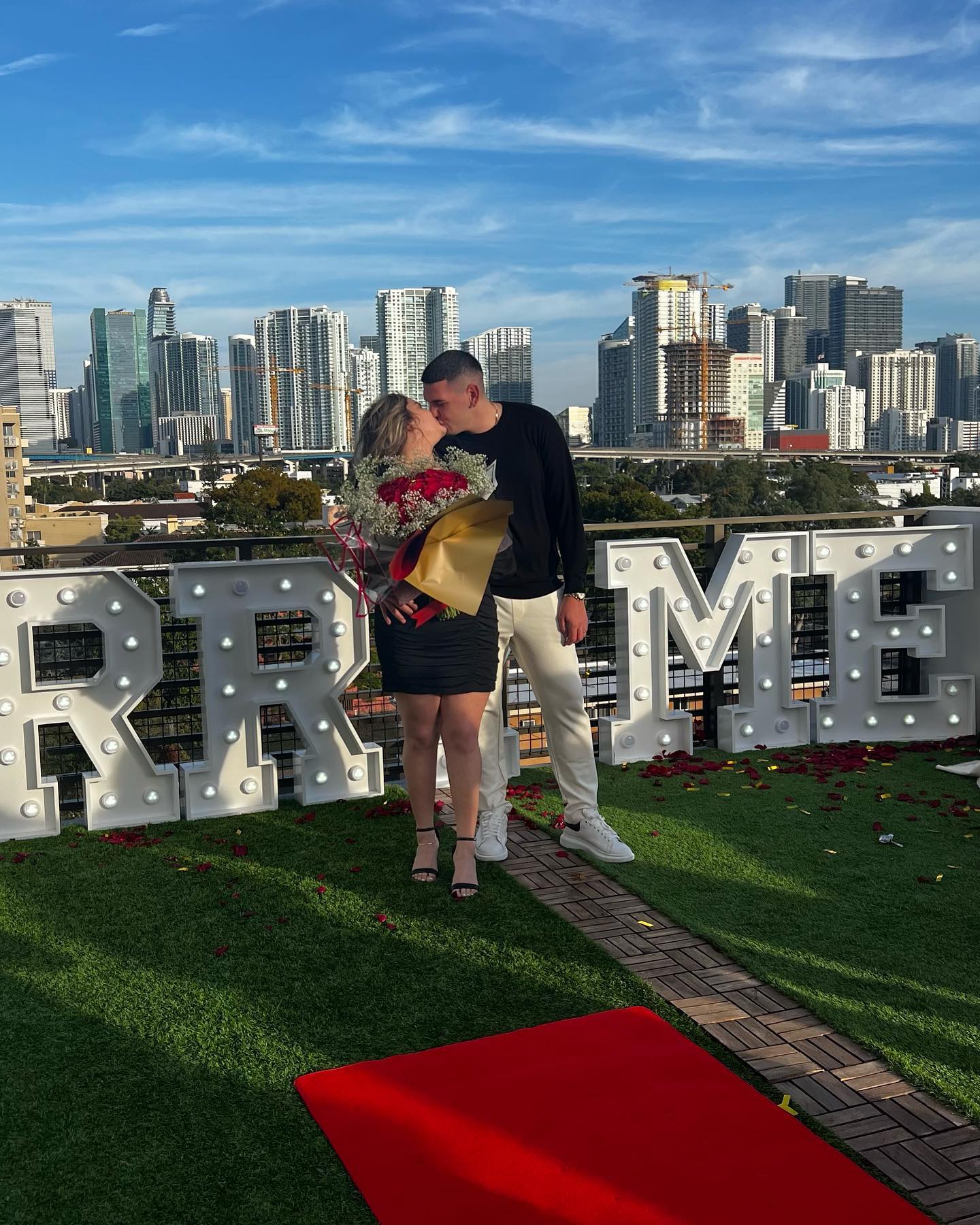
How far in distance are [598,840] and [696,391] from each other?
163 metres

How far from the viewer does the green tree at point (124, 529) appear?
2630 inches

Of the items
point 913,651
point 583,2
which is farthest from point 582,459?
point 913,651

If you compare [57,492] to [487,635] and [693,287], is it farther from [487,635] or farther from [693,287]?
[693,287]

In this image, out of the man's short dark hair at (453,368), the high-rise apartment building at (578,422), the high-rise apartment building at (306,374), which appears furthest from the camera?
the high-rise apartment building at (306,374)

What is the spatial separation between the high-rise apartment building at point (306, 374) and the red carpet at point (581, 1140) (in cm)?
15875

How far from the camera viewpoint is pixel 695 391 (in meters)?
161

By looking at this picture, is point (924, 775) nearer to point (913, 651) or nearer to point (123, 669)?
point (913, 651)

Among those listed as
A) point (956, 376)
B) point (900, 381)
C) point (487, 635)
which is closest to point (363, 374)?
point (900, 381)

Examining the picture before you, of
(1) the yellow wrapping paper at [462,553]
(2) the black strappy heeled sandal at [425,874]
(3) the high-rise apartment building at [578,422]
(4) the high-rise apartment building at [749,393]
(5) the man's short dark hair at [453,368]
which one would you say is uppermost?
(4) the high-rise apartment building at [749,393]

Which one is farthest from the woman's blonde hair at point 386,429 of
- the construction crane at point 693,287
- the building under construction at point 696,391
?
the construction crane at point 693,287

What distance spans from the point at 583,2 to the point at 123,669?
25695 mm

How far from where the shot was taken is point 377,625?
4195 millimetres

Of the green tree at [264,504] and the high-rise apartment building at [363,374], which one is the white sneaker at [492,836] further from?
the high-rise apartment building at [363,374]

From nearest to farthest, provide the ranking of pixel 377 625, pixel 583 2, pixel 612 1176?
pixel 612 1176 → pixel 377 625 → pixel 583 2
